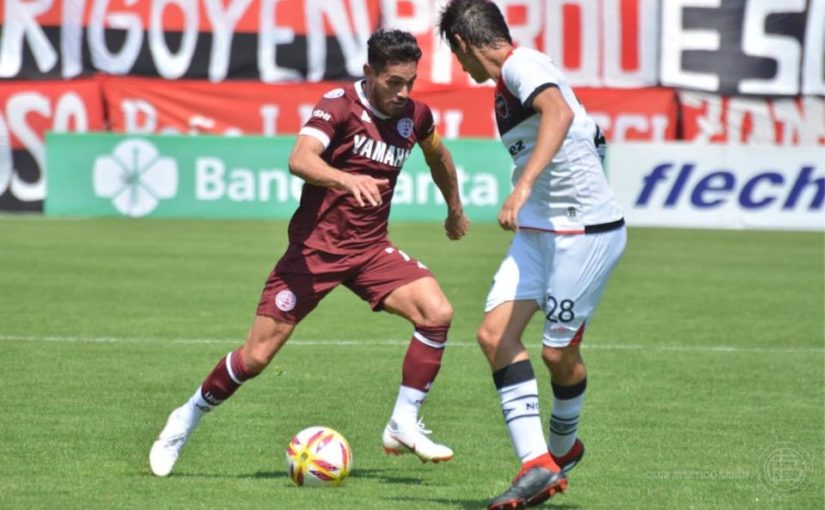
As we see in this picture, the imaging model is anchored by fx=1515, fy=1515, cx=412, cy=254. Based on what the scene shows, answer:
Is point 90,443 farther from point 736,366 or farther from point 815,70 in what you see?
point 815,70

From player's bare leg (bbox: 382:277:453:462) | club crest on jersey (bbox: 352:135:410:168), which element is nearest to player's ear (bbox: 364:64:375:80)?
club crest on jersey (bbox: 352:135:410:168)

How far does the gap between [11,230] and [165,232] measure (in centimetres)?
228

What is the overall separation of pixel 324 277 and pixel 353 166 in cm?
58

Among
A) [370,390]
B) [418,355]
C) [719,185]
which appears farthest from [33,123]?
[418,355]

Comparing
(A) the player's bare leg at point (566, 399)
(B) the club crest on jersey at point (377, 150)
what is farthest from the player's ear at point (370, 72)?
(A) the player's bare leg at point (566, 399)

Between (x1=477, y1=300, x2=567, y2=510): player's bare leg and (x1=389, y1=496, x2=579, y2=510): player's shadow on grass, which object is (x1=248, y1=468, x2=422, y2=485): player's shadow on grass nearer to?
(x1=389, y1=496, x2=579, y2=510): player's shadow on grass

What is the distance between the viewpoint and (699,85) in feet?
98.9

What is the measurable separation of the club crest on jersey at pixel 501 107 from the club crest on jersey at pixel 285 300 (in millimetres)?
1491

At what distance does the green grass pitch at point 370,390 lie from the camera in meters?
7.09

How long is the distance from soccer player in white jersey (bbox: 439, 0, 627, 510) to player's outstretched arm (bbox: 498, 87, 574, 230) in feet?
0.36

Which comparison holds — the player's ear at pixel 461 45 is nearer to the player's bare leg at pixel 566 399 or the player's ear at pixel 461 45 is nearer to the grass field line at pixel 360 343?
the player's bare leg at pixel 566 399

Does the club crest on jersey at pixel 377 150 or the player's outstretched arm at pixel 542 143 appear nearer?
the player's outstretched arm at pixel 542 143

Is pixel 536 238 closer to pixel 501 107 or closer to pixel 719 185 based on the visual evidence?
pixel 501 107

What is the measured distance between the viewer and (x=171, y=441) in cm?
734
